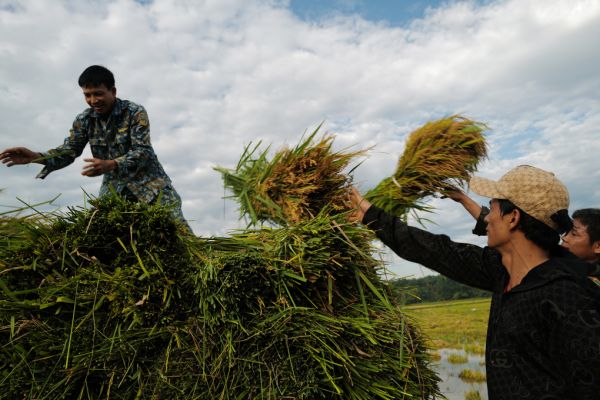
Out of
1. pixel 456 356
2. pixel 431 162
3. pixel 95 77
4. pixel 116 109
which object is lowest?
pixel 456 356

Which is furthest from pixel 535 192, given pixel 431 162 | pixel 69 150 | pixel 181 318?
pixel 69 150

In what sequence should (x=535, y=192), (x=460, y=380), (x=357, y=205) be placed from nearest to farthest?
(x=535, y=192) < (x=357, y=205) < (x=460, y=380)

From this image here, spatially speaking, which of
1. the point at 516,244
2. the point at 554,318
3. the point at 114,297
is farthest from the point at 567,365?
the point at 114,297

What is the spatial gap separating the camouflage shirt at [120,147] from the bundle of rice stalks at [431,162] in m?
1.61

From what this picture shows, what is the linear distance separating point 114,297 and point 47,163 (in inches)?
75.0

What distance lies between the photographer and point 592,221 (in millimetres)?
3566

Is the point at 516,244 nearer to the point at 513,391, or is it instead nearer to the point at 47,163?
the point at 513,391

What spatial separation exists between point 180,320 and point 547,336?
4.77 feet

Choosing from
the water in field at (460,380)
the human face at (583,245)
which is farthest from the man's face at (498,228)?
the water in field at (460,380)

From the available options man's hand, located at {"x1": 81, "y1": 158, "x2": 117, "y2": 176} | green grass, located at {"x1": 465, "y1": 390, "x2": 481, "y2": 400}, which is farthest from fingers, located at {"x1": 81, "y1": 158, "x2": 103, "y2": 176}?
green grass, located at {"x1": 465, "y1": 390, "x2": 481, "y2": 400}

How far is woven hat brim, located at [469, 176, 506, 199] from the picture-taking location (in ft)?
6.17

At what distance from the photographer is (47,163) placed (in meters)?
2.98

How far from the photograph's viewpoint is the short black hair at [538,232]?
1.78m

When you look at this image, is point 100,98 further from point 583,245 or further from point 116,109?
point 583,245
